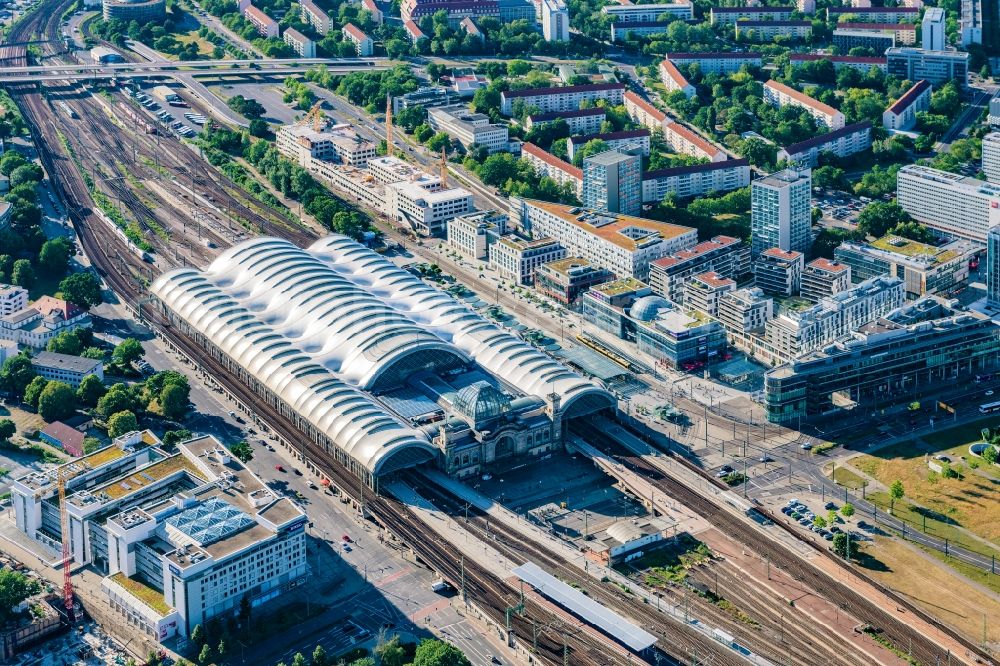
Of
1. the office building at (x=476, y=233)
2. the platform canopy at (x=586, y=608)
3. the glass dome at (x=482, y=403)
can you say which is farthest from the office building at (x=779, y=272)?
the platform canopy at (x=586, y=608)

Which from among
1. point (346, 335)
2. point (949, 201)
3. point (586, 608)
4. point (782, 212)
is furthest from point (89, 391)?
point (949, 201)

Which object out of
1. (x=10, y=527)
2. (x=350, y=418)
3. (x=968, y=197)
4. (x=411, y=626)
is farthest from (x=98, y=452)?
(x=968, y=197)

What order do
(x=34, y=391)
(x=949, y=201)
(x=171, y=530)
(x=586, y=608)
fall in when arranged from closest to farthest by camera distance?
(x=586, y=608) < (x=171, y=530) < (x=34, y=391) < (x=949, y=201)

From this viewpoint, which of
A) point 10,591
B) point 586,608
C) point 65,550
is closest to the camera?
point 10,591

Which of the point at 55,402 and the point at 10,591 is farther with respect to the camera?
the point at 55,402

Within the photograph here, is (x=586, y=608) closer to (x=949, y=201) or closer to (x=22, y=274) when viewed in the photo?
(x=22, y=274)

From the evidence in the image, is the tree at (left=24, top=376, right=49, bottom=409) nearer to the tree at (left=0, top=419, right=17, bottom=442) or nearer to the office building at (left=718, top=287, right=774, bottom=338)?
the tree at (left=0, top=419, right=17, bottom=442)

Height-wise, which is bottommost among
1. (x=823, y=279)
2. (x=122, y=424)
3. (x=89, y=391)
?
(x=122, y=424)

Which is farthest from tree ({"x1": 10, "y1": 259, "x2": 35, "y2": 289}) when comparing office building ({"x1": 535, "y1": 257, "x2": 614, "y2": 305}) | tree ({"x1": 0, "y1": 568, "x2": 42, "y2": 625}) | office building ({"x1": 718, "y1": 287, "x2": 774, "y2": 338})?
office building ({"x1": 718, "y1": 287, "x2": 774, "y2": 338})
